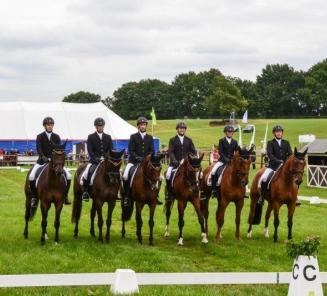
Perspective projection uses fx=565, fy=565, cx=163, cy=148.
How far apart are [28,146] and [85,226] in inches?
1457

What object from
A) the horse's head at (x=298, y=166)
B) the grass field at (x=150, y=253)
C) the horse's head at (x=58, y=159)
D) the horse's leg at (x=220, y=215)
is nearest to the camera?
the grass field at (x=150, y=253)

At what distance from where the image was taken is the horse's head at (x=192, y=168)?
45.4 ft

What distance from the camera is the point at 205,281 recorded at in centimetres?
892

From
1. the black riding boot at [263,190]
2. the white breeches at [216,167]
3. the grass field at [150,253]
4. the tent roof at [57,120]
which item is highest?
the tent roof at [57,120]

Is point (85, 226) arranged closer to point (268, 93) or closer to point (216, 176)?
point (216, 176)

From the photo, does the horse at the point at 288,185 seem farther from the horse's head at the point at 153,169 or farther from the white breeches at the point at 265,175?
the horse's head at the point at 153,169

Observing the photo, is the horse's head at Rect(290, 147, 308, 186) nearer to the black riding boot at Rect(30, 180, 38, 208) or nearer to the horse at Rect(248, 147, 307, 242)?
the horse at Rect(248, 147, 307, 242)

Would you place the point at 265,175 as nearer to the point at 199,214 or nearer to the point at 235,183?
the point at 235,183

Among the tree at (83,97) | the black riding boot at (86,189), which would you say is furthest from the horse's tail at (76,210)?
the tree at (83,97)

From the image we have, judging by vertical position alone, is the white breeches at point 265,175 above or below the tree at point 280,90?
below

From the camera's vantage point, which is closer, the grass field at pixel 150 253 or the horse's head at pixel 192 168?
the grass field at pixel 150 253

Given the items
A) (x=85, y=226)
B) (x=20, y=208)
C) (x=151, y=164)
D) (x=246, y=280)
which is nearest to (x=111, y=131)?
(x=20, y=208)

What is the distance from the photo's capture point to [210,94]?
14638 centimetres

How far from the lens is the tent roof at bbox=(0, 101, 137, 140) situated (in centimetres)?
5344
